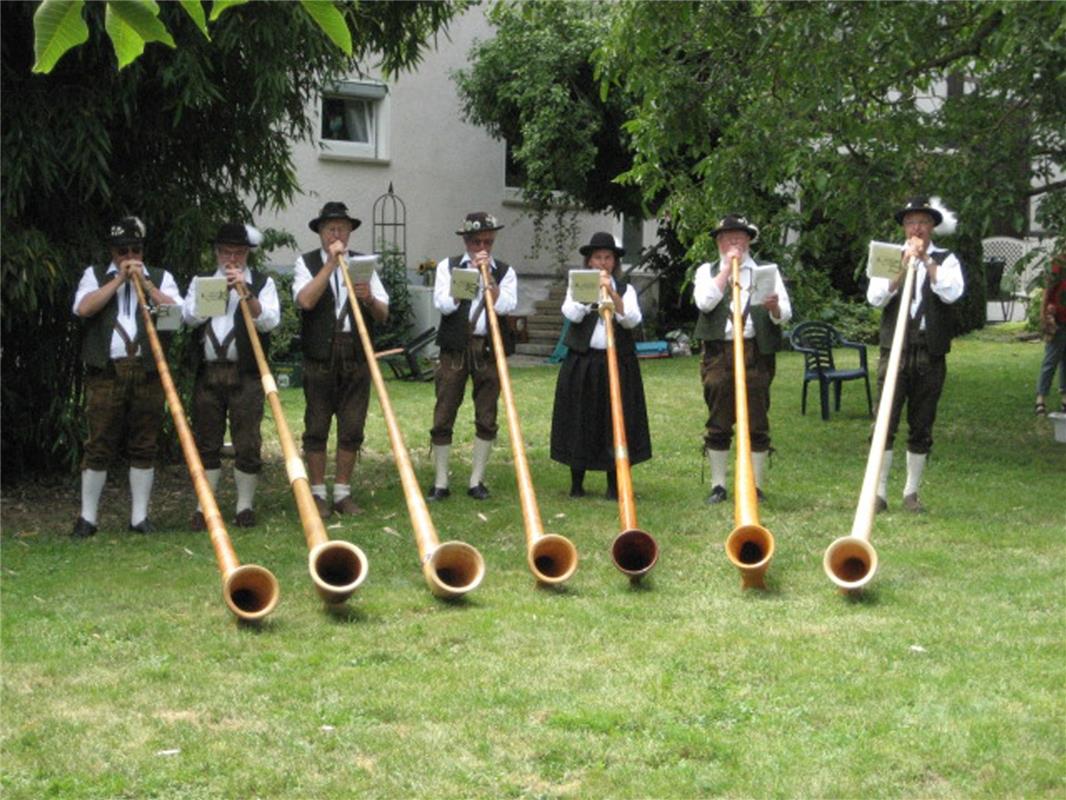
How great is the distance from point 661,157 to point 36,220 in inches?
213

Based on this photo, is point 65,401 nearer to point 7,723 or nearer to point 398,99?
point 7,723

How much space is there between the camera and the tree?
9672 millimetres

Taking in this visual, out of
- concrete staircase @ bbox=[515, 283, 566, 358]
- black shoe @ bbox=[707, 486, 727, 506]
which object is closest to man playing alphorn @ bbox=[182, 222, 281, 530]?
black shoe @ bbox=[707, 486, 727, 506]

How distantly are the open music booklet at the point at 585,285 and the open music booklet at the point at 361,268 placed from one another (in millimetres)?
1226

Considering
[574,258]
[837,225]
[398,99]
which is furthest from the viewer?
[574,258]

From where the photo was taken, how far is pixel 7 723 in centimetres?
Answer: 586

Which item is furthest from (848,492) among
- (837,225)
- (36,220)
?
(36,220)

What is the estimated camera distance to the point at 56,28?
2.81 metres

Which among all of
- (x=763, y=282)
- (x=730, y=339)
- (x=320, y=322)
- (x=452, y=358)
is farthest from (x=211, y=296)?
(x=763, y=282)

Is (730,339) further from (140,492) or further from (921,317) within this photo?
(140,492)

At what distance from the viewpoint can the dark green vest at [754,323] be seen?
10188 mm

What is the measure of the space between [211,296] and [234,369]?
0.65 meters

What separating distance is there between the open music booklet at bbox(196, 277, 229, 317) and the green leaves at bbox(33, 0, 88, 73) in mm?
6445

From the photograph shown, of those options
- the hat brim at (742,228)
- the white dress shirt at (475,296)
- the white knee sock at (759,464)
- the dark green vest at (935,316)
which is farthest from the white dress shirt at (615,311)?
the dark green vest at (935,316)
